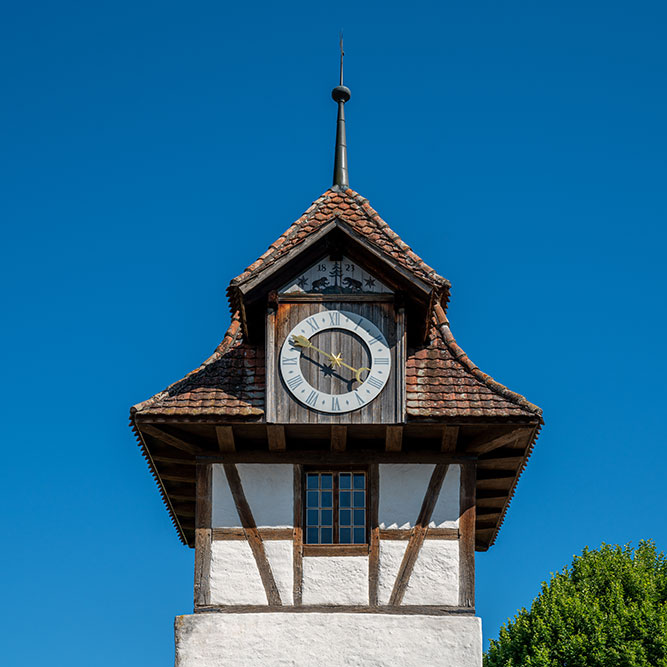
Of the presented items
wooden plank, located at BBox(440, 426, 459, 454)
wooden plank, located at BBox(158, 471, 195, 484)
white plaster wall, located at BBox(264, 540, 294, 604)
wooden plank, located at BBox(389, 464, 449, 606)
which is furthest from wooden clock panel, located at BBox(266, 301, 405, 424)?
wooden plank, located at BBox(158, 471, 195, 484)

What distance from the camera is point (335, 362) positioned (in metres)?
21.4

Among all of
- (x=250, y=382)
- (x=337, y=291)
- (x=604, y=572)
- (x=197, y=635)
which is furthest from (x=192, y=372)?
(x=604, y=572)

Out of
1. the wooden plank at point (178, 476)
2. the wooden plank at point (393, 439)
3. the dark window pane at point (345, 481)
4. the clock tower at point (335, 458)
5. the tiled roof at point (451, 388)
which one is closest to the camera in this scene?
the clock tower at point (335, 458)

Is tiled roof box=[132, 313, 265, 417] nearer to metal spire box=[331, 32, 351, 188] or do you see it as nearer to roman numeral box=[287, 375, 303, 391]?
roman numeral box=[287, 375, 303, 391]

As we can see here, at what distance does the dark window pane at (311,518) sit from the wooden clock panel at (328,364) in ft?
4.59

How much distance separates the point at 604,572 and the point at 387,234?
15.9 m

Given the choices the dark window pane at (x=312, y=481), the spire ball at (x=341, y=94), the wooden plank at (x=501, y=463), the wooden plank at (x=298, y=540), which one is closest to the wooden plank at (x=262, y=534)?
the wooden plank at (x=298, y=540)

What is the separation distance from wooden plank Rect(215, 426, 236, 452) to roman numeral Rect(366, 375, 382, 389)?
201 centimetres

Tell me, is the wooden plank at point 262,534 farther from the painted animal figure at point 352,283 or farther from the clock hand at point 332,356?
the painted animal figure at point 352,283

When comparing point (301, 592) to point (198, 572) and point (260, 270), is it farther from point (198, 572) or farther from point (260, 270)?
point (260, 270)

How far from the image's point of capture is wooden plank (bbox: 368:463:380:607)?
21.2 m

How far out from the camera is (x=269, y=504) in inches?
851

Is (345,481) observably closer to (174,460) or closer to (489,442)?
(489,442)

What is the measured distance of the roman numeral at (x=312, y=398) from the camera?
21.2 m
